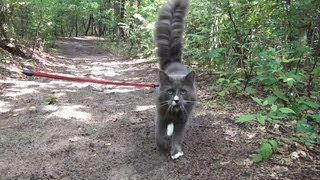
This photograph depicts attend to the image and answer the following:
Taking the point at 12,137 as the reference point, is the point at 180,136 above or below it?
above

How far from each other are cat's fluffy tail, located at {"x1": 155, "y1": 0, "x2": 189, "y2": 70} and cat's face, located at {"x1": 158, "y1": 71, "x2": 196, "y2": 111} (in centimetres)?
117

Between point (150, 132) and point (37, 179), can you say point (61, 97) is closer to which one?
point (150, 132)

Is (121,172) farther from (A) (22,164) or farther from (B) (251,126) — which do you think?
(B) (251,126)

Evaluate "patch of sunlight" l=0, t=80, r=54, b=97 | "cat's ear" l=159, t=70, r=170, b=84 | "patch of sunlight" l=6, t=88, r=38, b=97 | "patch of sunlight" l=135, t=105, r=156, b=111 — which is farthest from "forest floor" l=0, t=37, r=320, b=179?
"cat's ear" l=159, t=70, r=170, b=84

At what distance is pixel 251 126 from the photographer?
536 centimetres

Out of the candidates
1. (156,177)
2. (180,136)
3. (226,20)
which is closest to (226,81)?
(226,20)

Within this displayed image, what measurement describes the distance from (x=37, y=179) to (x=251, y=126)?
306cm

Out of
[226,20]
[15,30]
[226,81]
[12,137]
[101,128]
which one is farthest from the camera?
[15,30]

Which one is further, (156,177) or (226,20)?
(226,20)

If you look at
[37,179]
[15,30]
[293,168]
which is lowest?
[37,179]

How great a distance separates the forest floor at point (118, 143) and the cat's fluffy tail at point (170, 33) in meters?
1.13

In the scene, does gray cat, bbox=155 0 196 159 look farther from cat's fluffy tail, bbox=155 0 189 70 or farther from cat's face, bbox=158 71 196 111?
cat's fluffy tail, bbox=155 0 189 70

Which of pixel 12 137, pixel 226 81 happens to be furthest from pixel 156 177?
pixel 226 81

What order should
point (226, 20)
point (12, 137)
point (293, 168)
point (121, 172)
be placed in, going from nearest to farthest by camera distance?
point (293, 168) → point (121, 172) → point (12, 137) → point (226, 20)
